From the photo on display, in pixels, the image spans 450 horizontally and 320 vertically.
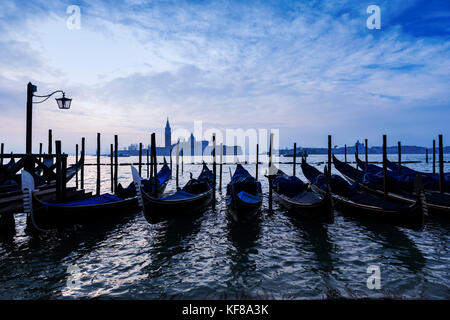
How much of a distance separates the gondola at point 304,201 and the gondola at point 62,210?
20.4 ft

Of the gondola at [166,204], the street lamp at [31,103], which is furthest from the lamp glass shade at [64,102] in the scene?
the gondola at [166,204]

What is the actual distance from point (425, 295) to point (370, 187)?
28.6 ft

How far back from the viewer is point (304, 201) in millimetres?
8789

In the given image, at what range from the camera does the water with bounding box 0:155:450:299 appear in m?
4.56

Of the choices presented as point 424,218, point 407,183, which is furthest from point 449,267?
point 407,183

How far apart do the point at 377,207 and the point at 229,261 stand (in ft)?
16.2

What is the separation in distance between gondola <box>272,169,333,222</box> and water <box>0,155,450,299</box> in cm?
50

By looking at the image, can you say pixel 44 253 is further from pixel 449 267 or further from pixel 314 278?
pixel 449 267

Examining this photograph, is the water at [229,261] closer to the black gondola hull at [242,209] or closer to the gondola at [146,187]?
the black gondola hull at [242,209]

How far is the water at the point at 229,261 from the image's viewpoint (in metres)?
4.56

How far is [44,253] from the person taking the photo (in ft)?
20.5

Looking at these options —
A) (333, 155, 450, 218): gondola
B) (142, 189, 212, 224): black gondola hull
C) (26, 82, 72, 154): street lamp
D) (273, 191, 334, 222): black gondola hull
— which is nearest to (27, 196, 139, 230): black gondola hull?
(142, 189, 212, 224): black gondola hull
